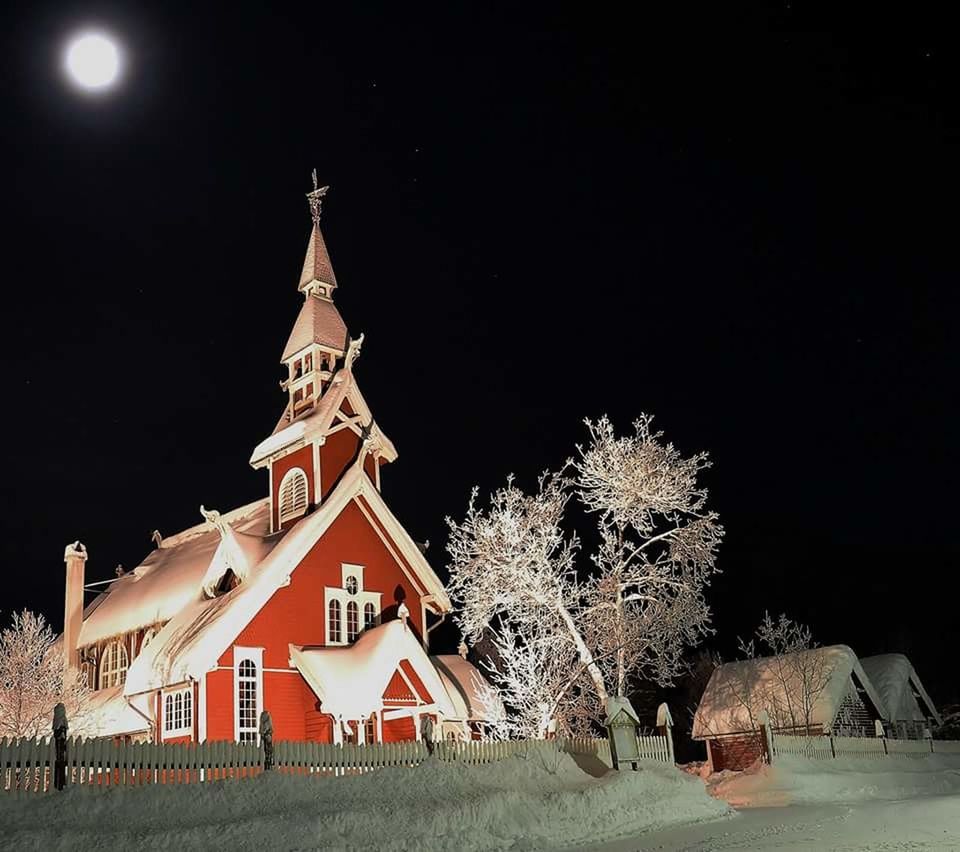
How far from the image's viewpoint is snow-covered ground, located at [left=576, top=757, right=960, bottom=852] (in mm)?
15304

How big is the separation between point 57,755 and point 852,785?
23540 mm

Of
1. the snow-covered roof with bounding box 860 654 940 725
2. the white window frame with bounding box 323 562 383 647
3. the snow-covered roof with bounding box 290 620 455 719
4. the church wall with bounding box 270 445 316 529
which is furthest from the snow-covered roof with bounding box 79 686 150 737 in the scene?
the snow-covered roof with bounding box 860 654 940 725

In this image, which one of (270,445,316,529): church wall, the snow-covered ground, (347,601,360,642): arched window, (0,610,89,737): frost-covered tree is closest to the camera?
the snow-covered ground

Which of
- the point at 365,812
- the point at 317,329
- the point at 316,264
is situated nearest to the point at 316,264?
the point at 316,264

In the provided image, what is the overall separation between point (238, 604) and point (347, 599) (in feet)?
15.3

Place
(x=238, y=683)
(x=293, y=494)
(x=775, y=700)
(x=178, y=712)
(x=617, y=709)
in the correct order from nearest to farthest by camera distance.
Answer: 1. (x=617, y=709)
2. (x=238, y=683)
3. (x=178, y=712)
4. (x=293, y=494)
5. (x=775, y=700)

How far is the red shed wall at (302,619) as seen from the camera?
27.1 meters

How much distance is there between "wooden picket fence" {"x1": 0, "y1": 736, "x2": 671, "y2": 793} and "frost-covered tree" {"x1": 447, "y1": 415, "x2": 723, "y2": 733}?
657 centimetres

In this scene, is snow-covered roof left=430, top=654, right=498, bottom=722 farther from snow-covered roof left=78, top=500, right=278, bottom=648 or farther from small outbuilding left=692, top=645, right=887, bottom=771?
small outbuilding left=692, top=645, right=887, bottom=771

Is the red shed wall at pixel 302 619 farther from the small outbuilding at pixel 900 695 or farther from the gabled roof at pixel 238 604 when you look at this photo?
the small outbuilding at pixel 900 695

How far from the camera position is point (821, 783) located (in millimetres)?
28484

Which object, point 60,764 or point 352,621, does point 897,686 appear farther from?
point 60,764

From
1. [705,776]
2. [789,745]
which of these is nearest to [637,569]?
[789,745]

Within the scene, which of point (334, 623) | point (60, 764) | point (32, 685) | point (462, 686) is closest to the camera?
point (60, 764)
